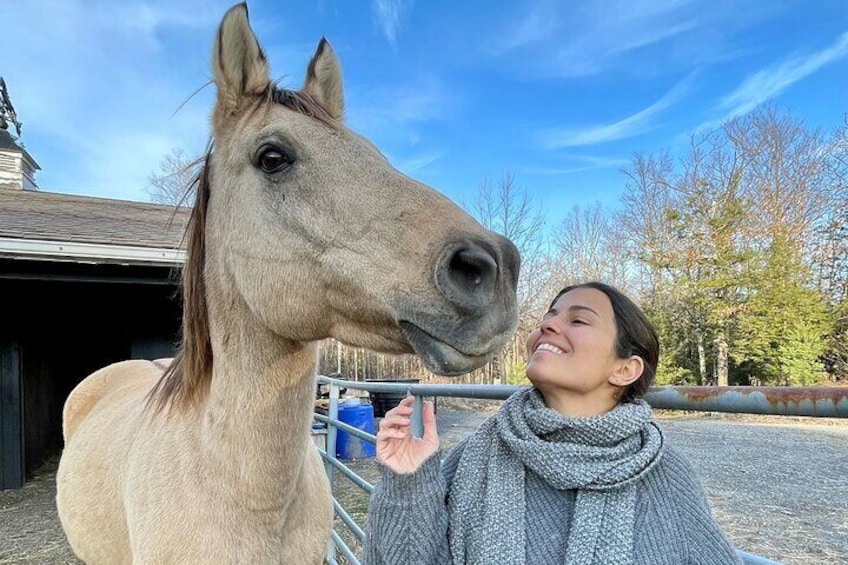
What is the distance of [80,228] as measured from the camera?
5621mm

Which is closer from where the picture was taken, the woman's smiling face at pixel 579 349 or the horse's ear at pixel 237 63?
the woman's smiling face at pixel 579 349

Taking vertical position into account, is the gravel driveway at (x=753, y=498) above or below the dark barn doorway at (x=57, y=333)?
below

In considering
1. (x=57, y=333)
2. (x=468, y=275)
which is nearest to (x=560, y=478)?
(x=468, y=275)

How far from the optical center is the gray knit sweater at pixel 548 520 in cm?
106

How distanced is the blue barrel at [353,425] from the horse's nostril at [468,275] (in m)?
6.28

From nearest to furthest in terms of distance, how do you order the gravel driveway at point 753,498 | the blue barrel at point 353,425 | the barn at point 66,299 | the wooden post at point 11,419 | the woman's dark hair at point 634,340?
the woman's dark hair at point 634,340 < the gravel driveway at point 753,498 < the barn at point 66,299 < the wooden post at point 11,419 < the blue barrel at point 353,425

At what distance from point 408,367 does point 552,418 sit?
1455cm

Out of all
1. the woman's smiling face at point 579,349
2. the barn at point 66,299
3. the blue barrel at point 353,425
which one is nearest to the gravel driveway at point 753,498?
the blue barrel at point 353,425

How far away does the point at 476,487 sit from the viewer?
128 cm

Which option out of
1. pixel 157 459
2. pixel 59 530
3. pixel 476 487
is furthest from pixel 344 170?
pixel 59 530

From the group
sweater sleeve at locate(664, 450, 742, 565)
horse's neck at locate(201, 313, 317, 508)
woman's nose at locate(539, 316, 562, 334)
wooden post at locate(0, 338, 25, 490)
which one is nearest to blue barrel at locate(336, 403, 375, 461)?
wooden post at locate(0, 338, 25, 490)

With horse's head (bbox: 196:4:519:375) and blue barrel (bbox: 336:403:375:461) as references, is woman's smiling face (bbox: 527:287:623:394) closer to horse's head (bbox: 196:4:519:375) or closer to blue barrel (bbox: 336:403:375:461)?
horse's head (bbox: 196:4:519:375)

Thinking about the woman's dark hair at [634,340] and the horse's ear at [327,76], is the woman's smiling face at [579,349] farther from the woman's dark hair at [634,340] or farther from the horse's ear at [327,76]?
the horse's ear at [327,76]

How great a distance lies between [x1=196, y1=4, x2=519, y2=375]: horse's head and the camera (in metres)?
1.04
